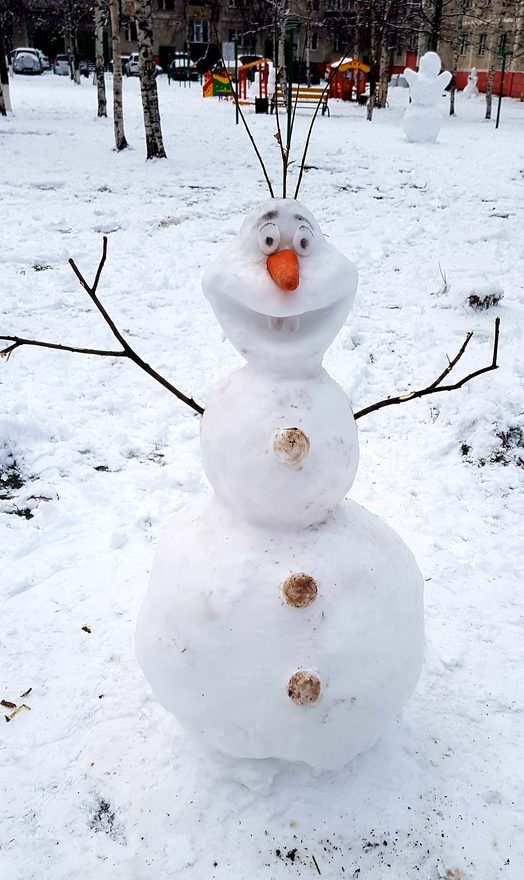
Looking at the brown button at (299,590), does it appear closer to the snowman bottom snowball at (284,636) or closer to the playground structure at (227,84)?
the snowman bottom snowball at (284,636)

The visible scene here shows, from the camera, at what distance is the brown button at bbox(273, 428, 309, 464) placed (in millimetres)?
1583

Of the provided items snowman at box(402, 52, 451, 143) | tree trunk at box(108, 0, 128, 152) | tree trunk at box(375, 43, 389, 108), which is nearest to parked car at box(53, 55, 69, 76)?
tree trunk at box(375, 43, 389, 108)

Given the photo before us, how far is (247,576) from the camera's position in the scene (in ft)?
→ 5.68

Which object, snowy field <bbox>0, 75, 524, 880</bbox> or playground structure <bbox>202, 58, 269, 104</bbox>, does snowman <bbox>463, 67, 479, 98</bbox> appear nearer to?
playground structure <bbox>202, 58, 269, 104</bbox>

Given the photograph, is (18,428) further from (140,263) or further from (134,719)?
(140,263)

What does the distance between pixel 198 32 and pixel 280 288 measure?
153 ft

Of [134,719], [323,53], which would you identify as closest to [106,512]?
[134,719]

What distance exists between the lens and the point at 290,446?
62.3 inches

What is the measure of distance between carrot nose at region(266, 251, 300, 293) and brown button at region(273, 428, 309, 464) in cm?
34

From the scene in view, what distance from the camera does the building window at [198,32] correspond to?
130ft

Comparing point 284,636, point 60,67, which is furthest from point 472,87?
point 284,636

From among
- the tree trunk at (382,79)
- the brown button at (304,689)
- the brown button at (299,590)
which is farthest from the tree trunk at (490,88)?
the brown button at (304,689)

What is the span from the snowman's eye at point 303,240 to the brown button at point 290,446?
44 centimetres

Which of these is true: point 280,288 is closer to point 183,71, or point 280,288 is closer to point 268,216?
point 268,216
